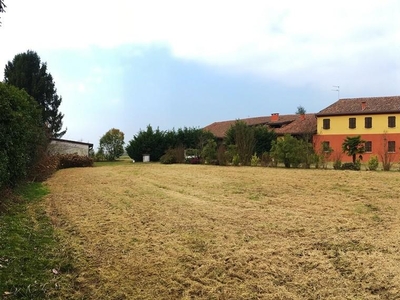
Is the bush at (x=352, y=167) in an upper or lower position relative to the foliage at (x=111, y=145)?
lower

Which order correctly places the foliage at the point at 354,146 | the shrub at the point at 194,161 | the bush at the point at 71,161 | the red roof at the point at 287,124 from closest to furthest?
1. the foliage at the point at 354,146
2. the shrub at the point at 194,161
3. the bush at the point at 71,161
4. the red roof at the point at 287,124

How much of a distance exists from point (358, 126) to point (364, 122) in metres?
Result: 0.62

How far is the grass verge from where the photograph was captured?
10.5 feet

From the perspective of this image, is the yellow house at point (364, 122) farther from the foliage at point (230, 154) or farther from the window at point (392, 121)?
the foliage at point (230, 154)

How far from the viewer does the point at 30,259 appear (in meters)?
3.86

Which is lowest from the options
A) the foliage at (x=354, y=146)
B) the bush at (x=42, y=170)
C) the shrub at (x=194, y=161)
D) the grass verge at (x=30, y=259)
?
the grass verge at (x=30, y=259)

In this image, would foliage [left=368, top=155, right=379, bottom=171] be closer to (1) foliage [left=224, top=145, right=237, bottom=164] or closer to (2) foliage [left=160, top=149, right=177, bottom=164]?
(1) foliage [left=224, top=145, right=237, bottom=164]

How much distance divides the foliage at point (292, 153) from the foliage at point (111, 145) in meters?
23.2

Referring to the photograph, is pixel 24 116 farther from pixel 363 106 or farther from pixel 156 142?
pixel 363 106

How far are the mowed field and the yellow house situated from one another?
25457 millimetres

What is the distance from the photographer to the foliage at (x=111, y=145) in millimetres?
35156

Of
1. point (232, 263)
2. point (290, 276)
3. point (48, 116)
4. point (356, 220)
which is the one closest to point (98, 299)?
point (232, 263)

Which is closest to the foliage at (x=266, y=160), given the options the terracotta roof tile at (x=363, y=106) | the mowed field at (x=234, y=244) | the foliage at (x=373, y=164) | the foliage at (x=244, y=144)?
the foliage at (x=244, y=144)

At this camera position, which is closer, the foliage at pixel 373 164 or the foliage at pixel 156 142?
the foliage at pixel 373 164
